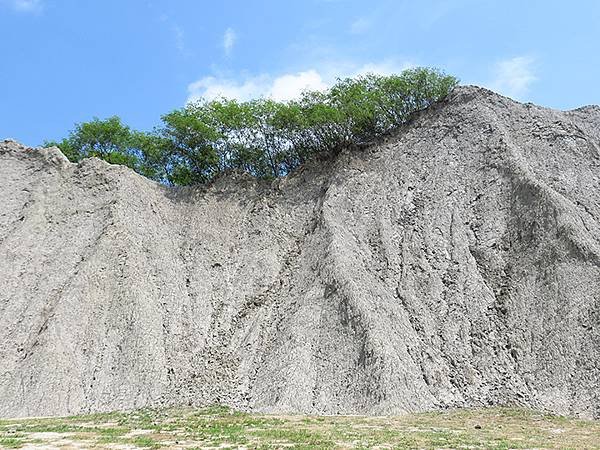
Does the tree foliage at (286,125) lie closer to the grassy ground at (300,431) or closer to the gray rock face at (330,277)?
the gray rock face at (330,277)

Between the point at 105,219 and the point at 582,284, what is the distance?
21706mm

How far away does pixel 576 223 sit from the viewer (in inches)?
1073

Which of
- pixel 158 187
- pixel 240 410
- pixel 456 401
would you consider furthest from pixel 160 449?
pixel 158 187

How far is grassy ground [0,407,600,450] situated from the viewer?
14.3 metres

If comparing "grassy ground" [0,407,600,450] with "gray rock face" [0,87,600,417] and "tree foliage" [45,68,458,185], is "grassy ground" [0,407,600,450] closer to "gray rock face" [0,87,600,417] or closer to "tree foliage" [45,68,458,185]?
"gray rock face" [0,87,600,417]

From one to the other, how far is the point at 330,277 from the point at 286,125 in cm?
1269

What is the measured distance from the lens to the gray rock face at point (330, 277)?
2309 cm

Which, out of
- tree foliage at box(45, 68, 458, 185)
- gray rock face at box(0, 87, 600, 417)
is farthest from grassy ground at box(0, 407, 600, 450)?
tree foliage at box(45, 68, 458, 185)

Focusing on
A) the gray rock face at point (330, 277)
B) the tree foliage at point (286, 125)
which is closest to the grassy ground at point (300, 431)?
the gray rock face at point (330, 277)

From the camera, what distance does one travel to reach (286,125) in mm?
36938

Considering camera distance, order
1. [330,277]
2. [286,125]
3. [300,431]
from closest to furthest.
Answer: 1. [300,431]
2. [330,277]
3. [286,125]

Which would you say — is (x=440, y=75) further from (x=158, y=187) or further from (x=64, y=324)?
(x=64, y=324)

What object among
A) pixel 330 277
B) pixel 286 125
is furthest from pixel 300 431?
pixel 286 125

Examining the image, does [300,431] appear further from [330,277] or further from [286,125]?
[286,125]
